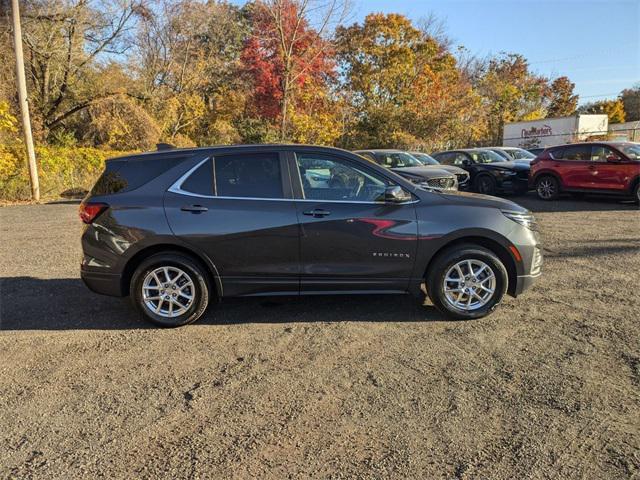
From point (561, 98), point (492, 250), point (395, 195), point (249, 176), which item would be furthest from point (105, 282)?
point (561, 98)

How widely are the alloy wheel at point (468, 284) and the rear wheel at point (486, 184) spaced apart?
11021 millimetres

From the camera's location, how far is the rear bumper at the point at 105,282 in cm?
467

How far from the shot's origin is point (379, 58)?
33969 mm

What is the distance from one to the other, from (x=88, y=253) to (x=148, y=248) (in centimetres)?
62

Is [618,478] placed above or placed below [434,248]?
below

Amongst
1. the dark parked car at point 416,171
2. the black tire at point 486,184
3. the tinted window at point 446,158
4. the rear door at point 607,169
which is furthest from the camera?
the tinted window at point 446,158

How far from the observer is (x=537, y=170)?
45.3 ft

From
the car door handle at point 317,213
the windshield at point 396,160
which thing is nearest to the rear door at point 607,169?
the windshield at point 396,160

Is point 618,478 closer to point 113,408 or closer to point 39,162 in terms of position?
point 113,408

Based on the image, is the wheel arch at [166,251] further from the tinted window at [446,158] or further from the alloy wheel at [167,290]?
the tinted window at [446,158]

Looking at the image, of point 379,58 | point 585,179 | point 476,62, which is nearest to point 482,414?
point 585,179

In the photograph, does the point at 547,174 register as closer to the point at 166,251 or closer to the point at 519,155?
the point at 519,155

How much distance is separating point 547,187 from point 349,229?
36.4 ft

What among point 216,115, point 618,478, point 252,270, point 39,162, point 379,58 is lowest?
point 618,478
